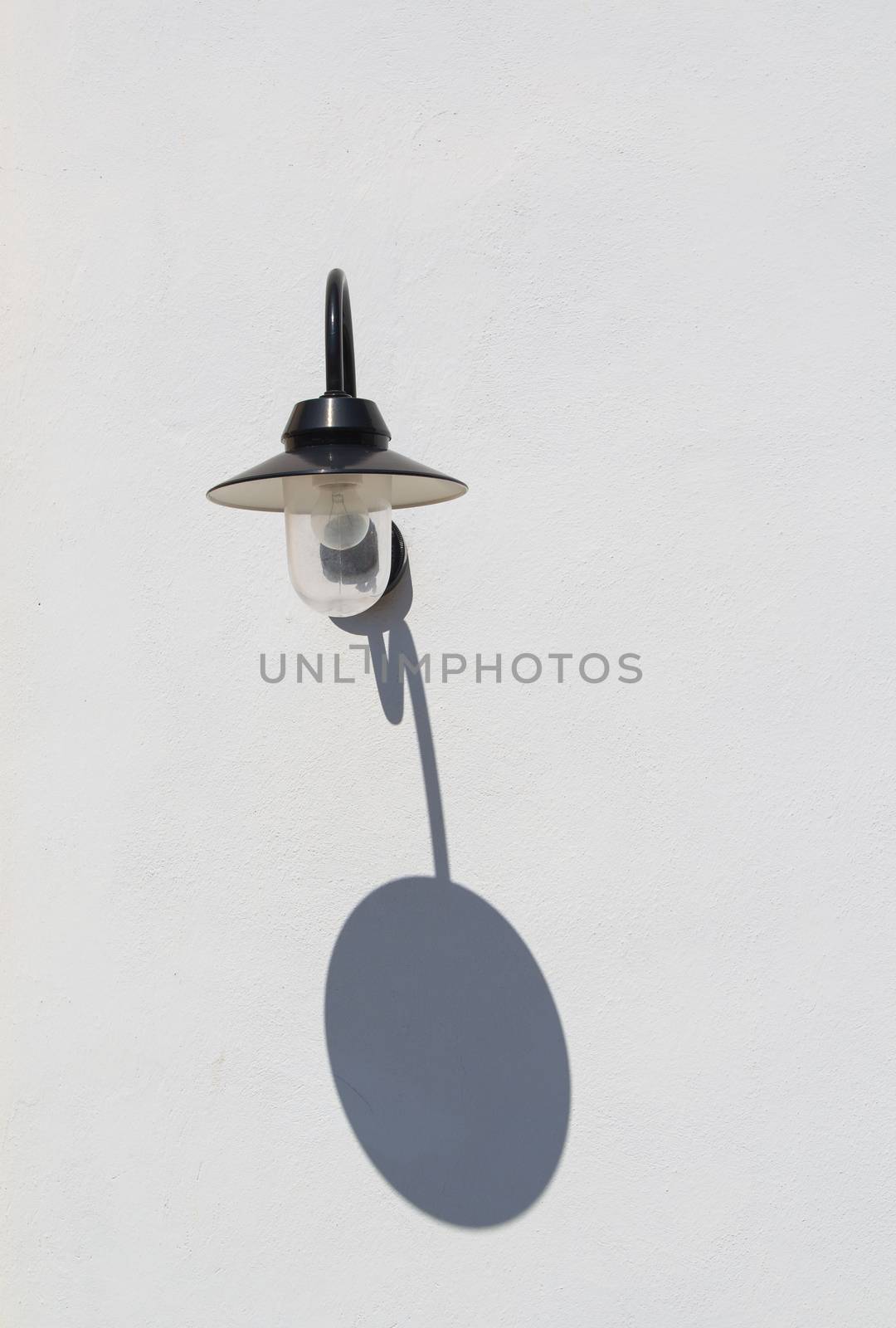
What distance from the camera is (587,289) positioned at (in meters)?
1.96

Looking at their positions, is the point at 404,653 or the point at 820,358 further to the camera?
the point at 404,653

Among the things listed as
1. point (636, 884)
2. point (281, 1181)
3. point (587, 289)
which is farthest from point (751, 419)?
point (281, 1181)

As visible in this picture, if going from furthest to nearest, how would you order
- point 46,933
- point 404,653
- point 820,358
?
point 46,933 → point 404,653 → point 820,358

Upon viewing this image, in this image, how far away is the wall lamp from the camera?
1.32 meters

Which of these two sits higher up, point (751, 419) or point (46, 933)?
point (751, 419)

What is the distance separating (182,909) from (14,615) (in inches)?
35.7

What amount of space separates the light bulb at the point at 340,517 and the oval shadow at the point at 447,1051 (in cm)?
92

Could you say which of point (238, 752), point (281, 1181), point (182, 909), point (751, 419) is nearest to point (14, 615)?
point (238, 752)

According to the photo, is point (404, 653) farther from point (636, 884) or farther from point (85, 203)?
point (85, 203)

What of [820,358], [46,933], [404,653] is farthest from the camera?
[46,933]

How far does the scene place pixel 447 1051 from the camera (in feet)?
A: 6.49

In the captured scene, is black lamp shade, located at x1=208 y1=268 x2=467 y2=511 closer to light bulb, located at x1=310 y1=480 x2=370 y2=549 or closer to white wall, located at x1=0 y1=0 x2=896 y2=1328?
light bulb, located at x1=310 y1=480 x2=370 y2=549

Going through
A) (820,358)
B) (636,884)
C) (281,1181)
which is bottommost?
(281,1181)

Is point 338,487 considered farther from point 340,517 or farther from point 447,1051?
point 447,1051
